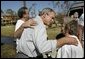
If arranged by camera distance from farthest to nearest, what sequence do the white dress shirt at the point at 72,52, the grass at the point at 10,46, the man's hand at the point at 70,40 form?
the grass at the point at 10,46
the white dress shirt at the point at 72,52
the man's hand at the point at 70,40

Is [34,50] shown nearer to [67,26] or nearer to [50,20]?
[50,20]

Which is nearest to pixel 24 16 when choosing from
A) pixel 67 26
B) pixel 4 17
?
pixel 67 26

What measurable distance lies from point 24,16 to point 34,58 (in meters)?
1.65

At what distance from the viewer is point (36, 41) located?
4.07 m

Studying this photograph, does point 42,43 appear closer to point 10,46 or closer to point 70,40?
point 70,40

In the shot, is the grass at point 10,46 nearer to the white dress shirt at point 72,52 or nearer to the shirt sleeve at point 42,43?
the white dress shirt at point 72,52

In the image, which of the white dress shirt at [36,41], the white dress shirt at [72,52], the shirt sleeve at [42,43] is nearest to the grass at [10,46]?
the white dress shirt at [72,52]

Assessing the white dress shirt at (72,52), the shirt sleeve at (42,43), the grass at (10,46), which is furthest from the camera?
the grass at (10,46)

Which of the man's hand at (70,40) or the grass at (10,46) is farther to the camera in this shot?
the grass at (10,46)

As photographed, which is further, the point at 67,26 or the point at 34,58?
the point at 67,26

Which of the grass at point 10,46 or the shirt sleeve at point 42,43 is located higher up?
the shirt sleeve at point 42,43

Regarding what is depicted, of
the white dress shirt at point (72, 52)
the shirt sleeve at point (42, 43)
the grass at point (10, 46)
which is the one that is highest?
the shirt sleeve at point (42, 43)

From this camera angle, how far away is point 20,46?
4.34 m

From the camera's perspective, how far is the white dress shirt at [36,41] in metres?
4.05
